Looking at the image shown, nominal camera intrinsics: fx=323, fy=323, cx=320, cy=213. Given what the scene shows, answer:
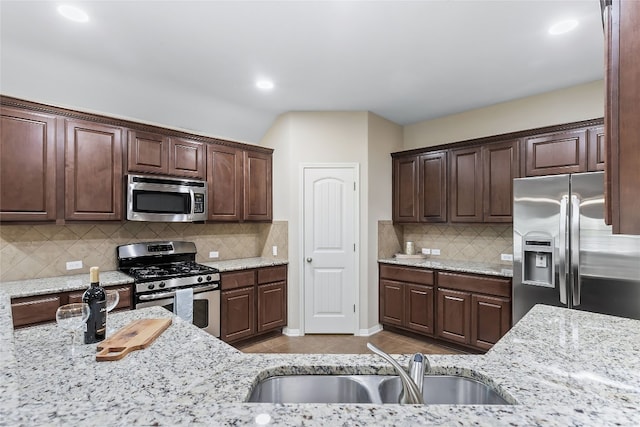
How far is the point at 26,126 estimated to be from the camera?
262cm

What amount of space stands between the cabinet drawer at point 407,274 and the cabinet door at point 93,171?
299 cm

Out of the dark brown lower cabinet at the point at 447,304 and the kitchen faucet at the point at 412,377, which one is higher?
the kitchen faucet at the point at 412,377

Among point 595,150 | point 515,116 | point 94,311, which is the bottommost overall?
point 94,311

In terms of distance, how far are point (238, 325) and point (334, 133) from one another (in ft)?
8.29

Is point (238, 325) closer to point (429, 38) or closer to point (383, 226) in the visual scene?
point (383, 226)

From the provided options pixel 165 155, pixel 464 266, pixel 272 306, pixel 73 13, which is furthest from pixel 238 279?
pixel 73 13

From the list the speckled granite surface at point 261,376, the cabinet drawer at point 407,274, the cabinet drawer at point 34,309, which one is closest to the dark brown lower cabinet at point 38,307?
the cabinet drawer at point 34,309

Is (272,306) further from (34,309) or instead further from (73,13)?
(73,13)

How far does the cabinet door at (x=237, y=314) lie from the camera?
3.44 m

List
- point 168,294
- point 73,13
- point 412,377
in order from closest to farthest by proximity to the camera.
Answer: point 412,377 < point 73,13 < point 168,294

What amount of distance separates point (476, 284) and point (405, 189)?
1.48 m

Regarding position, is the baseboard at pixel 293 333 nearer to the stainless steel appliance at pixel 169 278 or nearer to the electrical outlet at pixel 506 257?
the stainless steel appliance at pixel 169 278

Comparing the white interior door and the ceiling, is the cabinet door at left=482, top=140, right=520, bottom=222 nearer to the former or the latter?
the ceiling

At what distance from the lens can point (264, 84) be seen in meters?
A: 3.26
